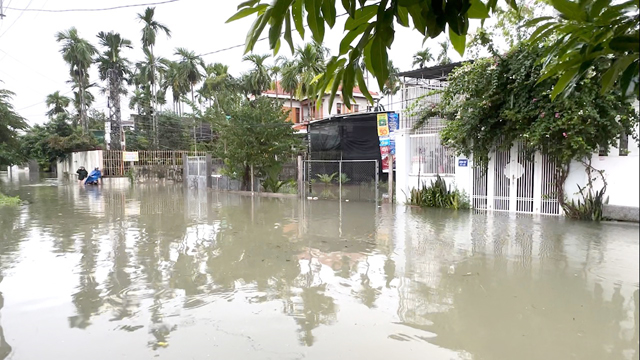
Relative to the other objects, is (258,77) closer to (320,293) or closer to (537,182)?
(537,182)

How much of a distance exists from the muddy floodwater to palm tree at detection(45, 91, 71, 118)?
48.4 m

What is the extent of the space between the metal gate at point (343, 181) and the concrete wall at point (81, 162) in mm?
17621

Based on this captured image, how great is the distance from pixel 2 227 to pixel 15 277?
5.41 metres

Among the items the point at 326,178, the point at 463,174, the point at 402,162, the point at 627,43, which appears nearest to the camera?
the point at 627,43

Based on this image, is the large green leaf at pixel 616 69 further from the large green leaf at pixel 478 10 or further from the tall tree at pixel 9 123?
the tall tree at pixel 9 123

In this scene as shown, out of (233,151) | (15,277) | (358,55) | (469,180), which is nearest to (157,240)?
(15,277)

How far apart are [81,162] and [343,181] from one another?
24.0 metres

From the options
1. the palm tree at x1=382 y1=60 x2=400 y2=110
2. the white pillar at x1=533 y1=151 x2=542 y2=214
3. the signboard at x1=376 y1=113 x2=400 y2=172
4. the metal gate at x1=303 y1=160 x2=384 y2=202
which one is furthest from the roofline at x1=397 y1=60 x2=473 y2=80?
the white pillar at x1=533 y1=151 x2=542 y2=214

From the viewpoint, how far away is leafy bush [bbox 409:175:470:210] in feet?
40.3

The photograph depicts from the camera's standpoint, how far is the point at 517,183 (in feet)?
37.2

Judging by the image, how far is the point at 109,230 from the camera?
9.32m

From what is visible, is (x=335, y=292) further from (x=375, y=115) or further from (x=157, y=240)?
(x=375, y=115)

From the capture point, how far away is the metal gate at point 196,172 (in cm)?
2242

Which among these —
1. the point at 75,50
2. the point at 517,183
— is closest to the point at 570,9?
the point at 517,183
